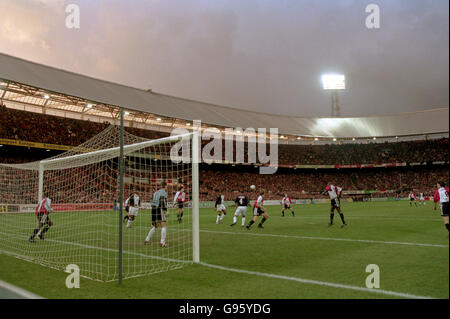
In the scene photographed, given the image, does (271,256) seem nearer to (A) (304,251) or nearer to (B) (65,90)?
(A) (304,251)

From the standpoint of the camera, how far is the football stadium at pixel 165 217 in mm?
6086

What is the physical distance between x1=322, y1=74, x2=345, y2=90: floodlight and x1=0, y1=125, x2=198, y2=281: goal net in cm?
5537

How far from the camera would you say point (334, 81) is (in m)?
66.4

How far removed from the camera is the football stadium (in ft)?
20.0

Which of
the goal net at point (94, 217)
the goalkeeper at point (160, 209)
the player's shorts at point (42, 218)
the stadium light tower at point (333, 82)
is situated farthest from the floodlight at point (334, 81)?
the player's shorts at point (42, 218)

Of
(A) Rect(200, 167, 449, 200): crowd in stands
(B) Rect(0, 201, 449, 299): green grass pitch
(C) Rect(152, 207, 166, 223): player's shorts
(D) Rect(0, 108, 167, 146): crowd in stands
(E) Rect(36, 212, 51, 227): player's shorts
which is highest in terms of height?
(D) Rect(0, 108, 167, 146): crowd in stands

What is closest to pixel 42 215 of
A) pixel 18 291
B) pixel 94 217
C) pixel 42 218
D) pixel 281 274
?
pixel 42 218

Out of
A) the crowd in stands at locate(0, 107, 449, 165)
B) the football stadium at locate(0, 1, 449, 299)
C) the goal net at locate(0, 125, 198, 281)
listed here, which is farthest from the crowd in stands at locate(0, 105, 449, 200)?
the goal net at locate(0, 125, 198, 281)

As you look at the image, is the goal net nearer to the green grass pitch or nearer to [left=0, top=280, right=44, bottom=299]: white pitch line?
the green grass pitch

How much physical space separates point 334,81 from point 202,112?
2920 centimetres

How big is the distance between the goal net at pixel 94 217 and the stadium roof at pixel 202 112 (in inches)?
756

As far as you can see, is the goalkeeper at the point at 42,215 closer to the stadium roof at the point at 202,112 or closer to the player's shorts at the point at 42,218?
the player's shorts at the point at 42,218

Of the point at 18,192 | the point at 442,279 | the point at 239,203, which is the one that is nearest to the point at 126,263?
the point at 442,279
